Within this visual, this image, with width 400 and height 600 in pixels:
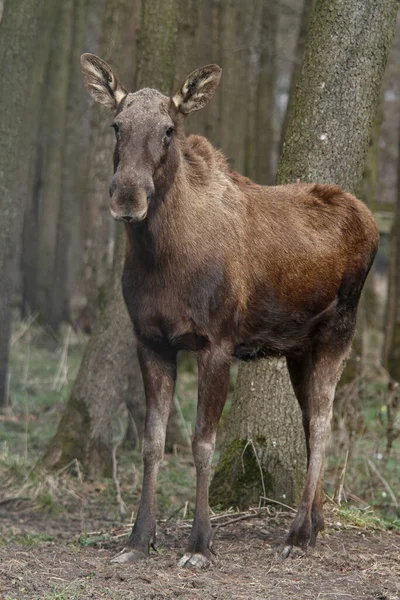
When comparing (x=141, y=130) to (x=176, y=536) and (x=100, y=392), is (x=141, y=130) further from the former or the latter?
(x=100, y=392)

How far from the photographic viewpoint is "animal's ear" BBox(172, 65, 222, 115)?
272 inches

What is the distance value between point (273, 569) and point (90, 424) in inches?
164

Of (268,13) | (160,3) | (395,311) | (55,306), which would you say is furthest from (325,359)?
(268,13)

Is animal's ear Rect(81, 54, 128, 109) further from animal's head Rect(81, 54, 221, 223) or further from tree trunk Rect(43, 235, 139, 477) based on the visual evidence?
tree trunk Rect(43, 235, 139, 477)

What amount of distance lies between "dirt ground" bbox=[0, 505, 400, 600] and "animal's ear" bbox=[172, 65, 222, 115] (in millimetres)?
3213

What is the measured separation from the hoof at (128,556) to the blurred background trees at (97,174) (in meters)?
3.54

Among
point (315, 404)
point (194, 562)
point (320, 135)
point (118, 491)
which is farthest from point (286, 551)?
point (320, 135)

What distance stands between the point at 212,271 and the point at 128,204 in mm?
964

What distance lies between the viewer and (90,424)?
10.3 m

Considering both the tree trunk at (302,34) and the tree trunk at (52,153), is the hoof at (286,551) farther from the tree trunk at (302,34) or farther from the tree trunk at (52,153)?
the tree trunk at (52,153)

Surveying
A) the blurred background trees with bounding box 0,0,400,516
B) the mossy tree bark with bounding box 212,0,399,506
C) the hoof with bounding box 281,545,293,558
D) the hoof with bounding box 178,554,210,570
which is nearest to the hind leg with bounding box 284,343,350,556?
the hoof with bounding box 281,545,293,558

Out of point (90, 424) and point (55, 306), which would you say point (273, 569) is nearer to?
point (90, 424)

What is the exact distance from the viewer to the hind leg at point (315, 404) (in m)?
Answer: 7.38

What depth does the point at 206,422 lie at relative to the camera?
6.73m
